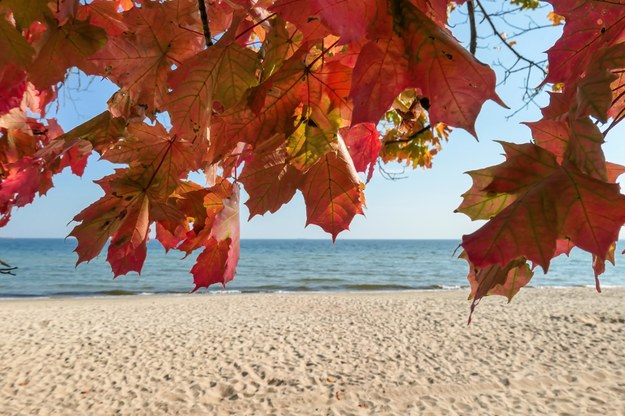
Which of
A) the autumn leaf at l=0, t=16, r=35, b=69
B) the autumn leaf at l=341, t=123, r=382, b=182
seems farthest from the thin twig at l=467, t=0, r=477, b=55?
the autumn leaf at l=0, t=16, r=35, b=69

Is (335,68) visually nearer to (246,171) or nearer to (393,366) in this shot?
(246,171)

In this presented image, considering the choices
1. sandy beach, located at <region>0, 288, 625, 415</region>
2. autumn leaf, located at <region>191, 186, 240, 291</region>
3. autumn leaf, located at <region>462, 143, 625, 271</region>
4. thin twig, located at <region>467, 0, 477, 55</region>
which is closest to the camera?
autumn leaf, located at <region>462, 143, 625, 271</region>

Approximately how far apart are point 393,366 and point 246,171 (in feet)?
21.4

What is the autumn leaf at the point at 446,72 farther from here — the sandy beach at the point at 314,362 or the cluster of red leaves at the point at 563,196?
the sandy beach at the point at 314,362

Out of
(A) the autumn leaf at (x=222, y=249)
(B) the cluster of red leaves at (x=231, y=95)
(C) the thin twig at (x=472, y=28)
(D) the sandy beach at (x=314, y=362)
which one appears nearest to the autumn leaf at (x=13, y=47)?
(B) the cluster of red leaves at (x=231, y=95)

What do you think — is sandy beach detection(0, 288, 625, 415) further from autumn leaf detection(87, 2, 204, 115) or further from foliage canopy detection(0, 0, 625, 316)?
autumn leaf detection(87, 2, 204, 115)

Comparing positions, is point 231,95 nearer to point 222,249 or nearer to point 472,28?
point 222,249

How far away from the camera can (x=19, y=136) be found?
1107mm

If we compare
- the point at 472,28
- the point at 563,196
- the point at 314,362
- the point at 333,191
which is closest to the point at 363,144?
the point at 333,191

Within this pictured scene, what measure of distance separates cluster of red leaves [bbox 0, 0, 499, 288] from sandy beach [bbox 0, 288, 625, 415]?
16.1 feet

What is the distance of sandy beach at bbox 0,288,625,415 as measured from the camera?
5.44m

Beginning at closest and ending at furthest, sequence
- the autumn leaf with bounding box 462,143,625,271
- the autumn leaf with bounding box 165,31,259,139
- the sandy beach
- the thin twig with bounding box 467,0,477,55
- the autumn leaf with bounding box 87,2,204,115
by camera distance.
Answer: the autumn leaf with bounding box 462,143,625,271 < the autumn leaf with bounding box 165,31,259,139 < the autumn leaf with bounding box 87,2,204,115 < the thin twig with bounding box 467,0,477,55 < the sandy beach

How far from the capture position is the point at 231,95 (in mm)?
552

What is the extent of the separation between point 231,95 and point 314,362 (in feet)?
21.7
